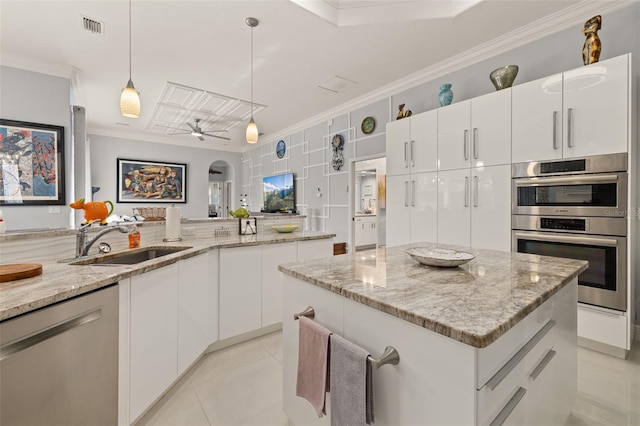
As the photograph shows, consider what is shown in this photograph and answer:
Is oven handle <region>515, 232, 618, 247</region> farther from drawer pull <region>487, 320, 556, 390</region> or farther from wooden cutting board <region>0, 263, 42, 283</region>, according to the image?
wooden cutting board <region>0, 263, 42, 283</region>

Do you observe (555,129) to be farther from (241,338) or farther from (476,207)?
(241,338)

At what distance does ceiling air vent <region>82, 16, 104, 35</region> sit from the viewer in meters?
2.73

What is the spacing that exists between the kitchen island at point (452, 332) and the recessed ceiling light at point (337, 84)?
3.30 m

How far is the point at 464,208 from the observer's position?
2883mm

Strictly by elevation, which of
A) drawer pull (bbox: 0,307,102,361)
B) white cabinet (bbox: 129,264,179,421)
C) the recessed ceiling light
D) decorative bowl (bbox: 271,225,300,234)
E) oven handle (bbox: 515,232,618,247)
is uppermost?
the recessed ceiling light

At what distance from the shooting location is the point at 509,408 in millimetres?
835

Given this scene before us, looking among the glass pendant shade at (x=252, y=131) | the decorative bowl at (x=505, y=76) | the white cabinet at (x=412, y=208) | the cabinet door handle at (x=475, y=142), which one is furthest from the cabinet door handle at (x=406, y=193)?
the glass pendant shade at (x=252, y=131)

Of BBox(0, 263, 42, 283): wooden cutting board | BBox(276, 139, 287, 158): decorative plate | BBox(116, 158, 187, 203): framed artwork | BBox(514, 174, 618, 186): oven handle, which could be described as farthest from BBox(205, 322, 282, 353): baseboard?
BBox(116, 158, 187, 203): framed artwork

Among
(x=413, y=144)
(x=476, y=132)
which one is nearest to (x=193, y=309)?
(x=413, y=144)

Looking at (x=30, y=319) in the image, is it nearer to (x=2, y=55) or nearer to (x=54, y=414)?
(x=54, y=414)

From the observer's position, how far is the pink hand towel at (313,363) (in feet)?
3.45

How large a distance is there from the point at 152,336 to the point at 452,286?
5.26 feet

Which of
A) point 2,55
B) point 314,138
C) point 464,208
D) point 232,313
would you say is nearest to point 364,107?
point 314,138

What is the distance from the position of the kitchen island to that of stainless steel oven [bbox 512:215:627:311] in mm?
1067
